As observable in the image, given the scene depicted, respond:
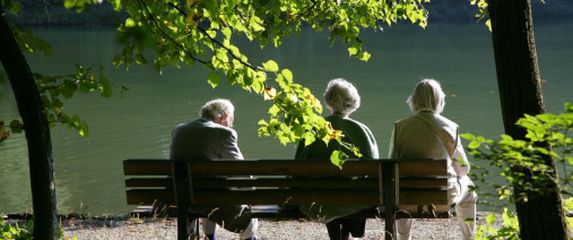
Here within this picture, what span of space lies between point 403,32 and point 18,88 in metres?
40.2

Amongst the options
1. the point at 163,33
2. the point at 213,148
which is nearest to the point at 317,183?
the point at 213,148

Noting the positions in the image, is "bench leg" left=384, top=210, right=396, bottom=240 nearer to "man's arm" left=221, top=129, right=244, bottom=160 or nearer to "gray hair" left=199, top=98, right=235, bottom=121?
"man's arm" left=221, top=129, right=244, bottom=160

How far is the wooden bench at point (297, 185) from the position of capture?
4.69 meters

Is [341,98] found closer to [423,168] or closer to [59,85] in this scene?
[423,168]

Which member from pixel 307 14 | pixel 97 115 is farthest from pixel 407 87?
pixel 307 14

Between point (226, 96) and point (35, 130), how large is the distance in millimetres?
15652

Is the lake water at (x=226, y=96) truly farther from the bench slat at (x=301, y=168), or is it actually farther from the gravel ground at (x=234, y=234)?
the gravel ground at (x=234, y=234)

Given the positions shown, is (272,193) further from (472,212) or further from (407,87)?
(407,87)

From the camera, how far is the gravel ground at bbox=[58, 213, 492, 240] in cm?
618

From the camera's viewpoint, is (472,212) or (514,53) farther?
(472,212)

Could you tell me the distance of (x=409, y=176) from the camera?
475cm

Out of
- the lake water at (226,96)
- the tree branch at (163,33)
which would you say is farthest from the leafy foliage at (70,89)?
the tree branch at (163,33)

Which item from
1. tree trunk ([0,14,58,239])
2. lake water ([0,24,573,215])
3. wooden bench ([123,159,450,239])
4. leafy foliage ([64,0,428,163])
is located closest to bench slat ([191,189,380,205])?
wooden bench ([123,159,450,239])

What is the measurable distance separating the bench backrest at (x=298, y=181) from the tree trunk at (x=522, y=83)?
1326 millimetres
